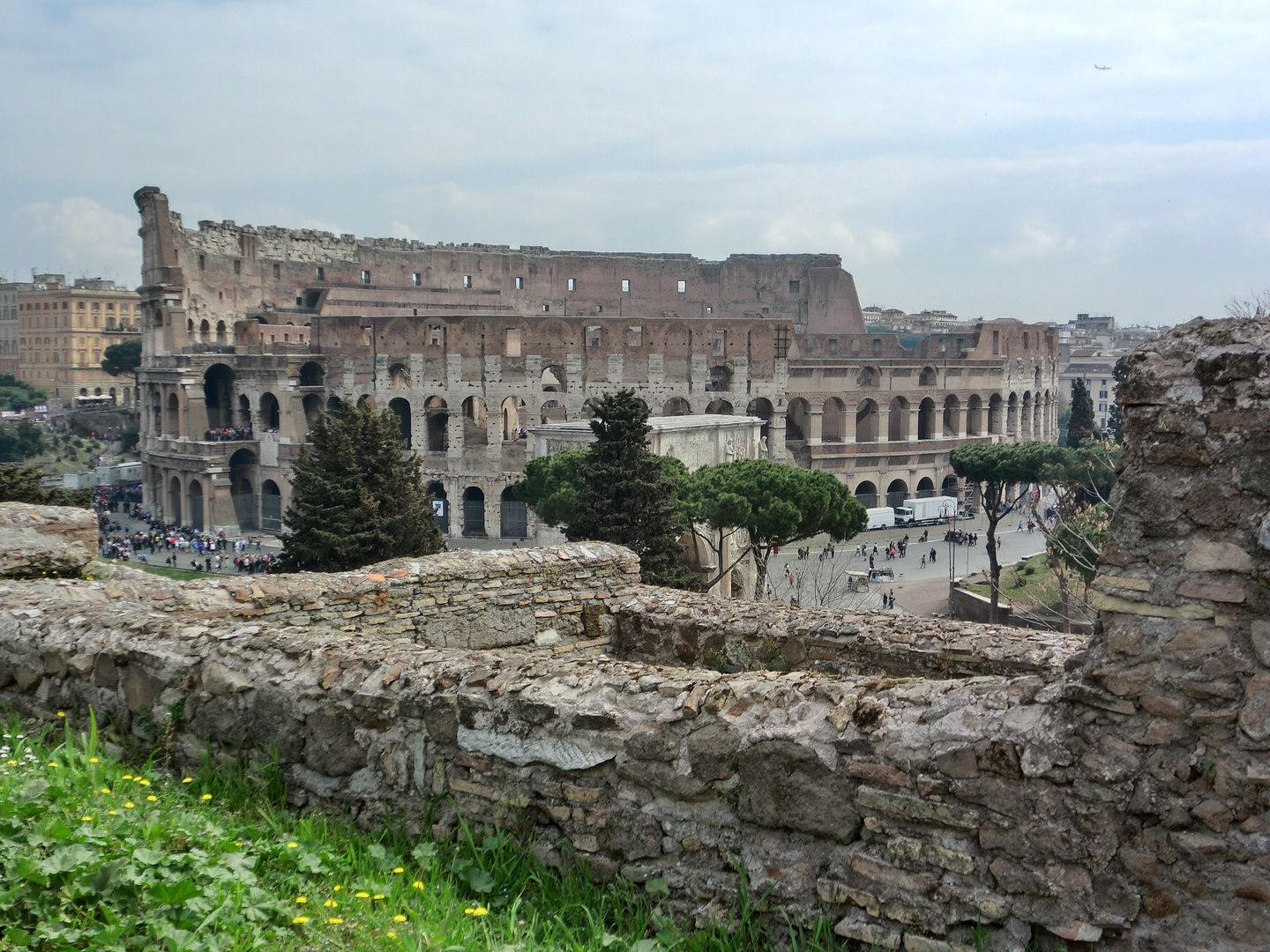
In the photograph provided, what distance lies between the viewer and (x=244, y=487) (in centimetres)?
4003

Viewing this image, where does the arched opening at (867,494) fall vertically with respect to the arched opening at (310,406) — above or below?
below

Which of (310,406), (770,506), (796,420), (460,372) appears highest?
(460,372)

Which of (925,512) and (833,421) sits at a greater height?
(833,421)

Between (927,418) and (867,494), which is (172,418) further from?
(927,418)

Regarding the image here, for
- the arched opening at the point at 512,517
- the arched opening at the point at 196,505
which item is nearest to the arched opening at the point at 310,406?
the arched opening at the point at 196,505

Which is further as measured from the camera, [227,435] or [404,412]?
[404,412]

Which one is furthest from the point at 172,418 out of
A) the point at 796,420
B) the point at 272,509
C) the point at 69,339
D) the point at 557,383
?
the point at 69,339

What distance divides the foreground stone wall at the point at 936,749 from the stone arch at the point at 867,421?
40.3 meters

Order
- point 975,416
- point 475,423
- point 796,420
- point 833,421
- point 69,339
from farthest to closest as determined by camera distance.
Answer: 1. point 69,339
2. point 975,416
3. point 796,420
4. point 833,421
5. point 475,423

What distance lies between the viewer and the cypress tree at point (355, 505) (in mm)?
21219

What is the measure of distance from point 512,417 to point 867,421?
14.0 metres

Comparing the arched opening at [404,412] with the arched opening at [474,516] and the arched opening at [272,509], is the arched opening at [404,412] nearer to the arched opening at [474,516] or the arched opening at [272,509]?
the arched opening at [474,516]

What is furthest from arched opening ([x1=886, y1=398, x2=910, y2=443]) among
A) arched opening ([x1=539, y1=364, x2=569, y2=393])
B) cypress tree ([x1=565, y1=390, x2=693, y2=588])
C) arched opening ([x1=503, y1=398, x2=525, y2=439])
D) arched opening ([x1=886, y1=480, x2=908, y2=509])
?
cypress tree ([x1=565, y1=390, x2=693, y2=588])

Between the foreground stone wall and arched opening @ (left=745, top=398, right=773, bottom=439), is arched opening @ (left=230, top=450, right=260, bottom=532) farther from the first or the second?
the foreground stone wall
